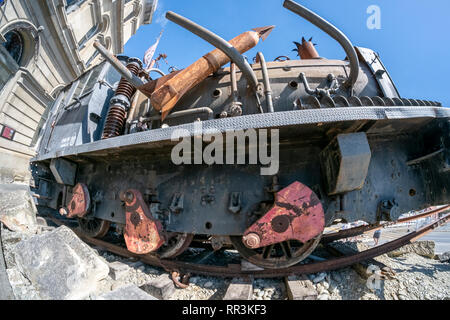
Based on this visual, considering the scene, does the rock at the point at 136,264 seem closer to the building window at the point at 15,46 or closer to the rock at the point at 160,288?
the rock at the point at 160,288

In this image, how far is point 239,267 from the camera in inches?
95.4

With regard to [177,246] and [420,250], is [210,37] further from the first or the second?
[420,250]

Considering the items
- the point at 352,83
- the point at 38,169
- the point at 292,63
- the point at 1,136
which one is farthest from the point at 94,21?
the point at 352,83

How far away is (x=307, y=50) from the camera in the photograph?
162 inches

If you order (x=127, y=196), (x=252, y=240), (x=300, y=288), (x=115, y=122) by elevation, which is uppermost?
(x=115, y=122)

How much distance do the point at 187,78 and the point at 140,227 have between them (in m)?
2.21

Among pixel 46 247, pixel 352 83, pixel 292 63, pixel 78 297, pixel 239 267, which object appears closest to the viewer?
pixel 78 297

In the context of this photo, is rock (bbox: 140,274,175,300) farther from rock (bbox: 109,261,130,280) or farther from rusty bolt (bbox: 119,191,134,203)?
rusty bolt (bbox: 119,191,134,203)

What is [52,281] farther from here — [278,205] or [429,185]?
[429,185]

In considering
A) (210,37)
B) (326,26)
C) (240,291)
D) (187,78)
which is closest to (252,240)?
(240,291)

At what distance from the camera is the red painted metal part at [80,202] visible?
3.07 m

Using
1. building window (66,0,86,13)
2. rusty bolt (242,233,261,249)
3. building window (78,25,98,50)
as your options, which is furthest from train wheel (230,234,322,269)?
building window (78,25,98,50)

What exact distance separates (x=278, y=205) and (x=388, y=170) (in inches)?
61.3

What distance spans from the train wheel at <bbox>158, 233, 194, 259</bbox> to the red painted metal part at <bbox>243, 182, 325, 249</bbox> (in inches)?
37.4
